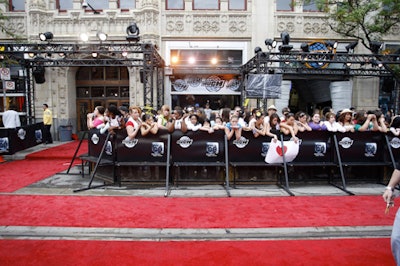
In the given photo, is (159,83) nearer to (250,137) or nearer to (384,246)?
(250,137)

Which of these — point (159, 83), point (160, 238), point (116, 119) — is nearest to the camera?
point (160, 238)

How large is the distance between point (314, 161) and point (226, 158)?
2374mm

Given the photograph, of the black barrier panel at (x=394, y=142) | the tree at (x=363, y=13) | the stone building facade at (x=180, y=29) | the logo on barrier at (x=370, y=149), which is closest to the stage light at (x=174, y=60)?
the stone building facade at (x=180, y=29)

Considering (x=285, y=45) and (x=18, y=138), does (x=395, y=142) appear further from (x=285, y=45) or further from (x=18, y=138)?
(x=18, y=138)

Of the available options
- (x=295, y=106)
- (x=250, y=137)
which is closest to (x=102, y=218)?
(x=250, y=137)

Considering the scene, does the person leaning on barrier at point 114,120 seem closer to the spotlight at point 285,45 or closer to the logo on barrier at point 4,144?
the logo on barrier at point 4,144

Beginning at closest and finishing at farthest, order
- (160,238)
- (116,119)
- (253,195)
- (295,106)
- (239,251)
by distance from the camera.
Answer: (239,251) → (160,238) → (253,195) → (116,119) → (295,106)

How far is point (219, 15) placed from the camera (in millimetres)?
17922

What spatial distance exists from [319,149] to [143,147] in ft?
14.9

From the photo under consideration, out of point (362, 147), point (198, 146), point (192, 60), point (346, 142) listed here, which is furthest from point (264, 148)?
point (192, 60)

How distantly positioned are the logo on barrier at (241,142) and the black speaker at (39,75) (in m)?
14.4

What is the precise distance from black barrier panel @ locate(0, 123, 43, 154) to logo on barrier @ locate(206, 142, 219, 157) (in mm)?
7989

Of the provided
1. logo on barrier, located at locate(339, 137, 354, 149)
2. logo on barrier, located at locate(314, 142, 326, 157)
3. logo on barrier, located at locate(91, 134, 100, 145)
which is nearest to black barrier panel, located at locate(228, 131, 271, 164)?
logo on barrier, located at locate(314, 142, 326, 157)

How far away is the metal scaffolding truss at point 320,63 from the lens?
44.3 ft
